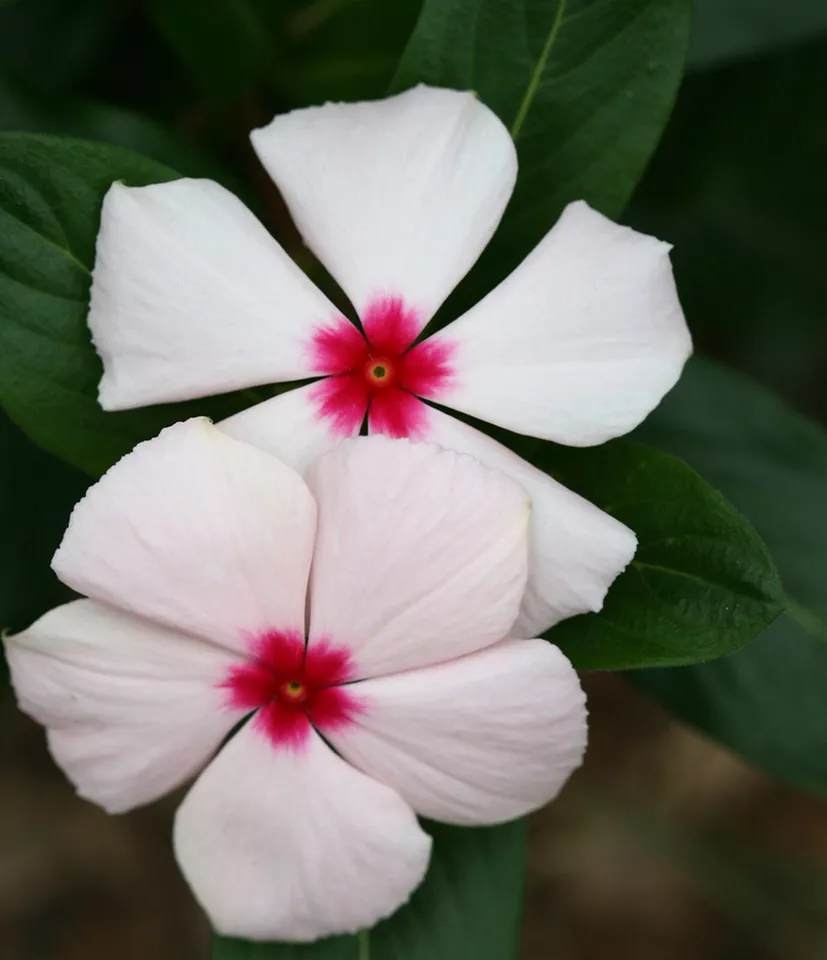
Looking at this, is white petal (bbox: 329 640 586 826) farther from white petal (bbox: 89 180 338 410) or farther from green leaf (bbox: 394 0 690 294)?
green leaf (bbox: 394 0 690 294)

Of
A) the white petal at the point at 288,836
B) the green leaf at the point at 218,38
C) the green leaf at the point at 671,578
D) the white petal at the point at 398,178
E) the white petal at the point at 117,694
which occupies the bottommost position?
the white petal at the point at 288,836

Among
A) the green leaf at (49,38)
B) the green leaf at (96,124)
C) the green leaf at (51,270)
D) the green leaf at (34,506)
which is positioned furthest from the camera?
the green leaf at (49,38)

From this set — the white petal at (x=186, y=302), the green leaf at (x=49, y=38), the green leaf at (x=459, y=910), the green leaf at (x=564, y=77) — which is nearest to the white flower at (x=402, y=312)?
the white petal at (x=186, y=302)

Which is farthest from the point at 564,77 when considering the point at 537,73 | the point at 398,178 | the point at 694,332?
the point at 694,332

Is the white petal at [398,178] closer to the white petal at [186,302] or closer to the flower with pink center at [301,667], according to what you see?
the white petal at [186,302]

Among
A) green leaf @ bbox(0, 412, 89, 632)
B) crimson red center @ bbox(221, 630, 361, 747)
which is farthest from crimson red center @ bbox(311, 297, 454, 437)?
green leaf @ bbox(0, 412, 89, 632)

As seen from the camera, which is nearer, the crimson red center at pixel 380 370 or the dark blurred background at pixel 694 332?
the crimson red center at pixel 380 370
